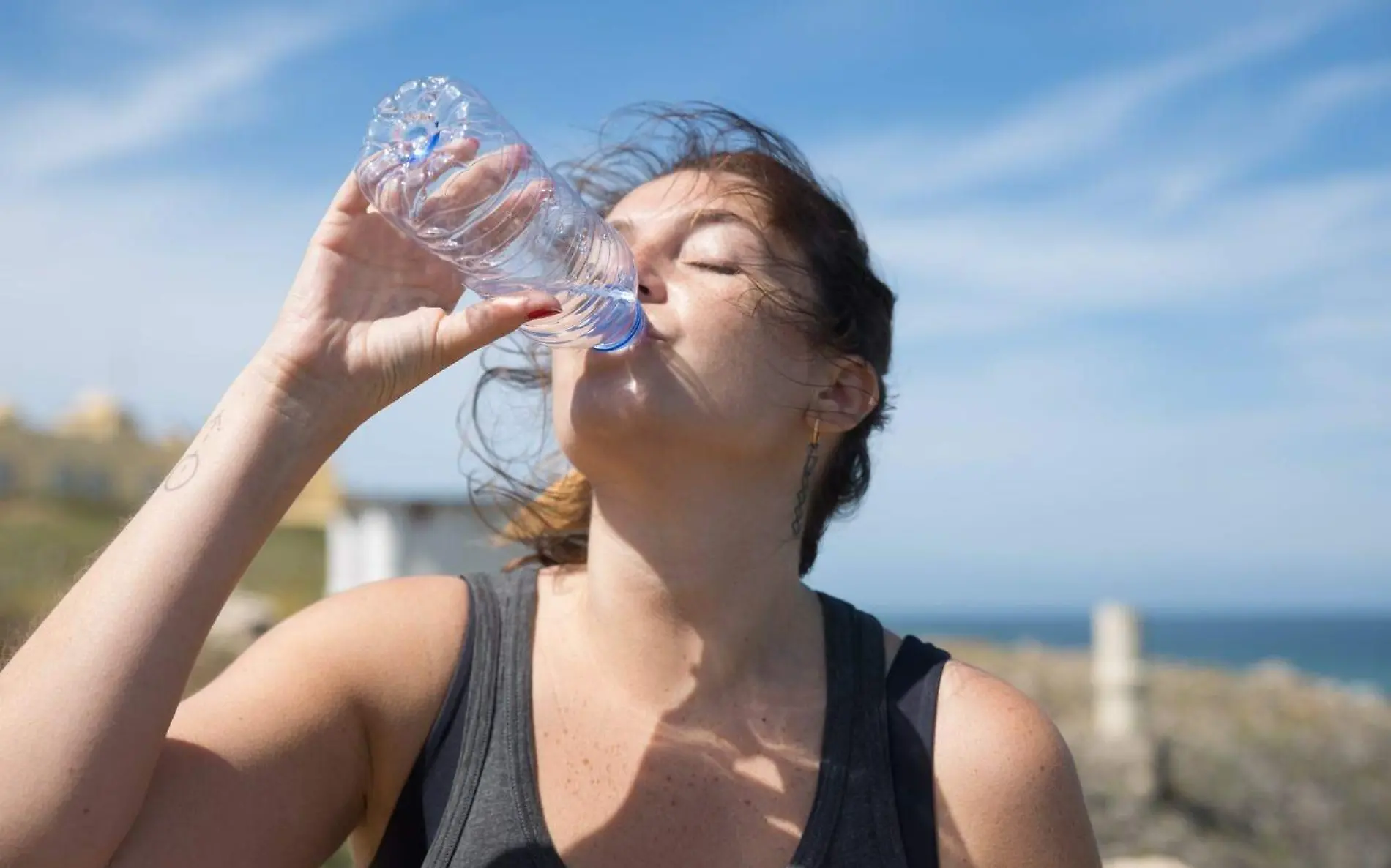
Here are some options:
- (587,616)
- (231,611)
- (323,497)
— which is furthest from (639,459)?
(323,497)

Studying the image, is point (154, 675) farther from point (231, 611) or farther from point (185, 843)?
point (231, 611)

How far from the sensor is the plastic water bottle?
2.30 metres

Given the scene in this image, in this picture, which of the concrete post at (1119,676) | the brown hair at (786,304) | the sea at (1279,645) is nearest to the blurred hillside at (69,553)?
the concrete post at (1119,676)

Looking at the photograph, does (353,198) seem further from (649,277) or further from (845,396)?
(845,396)

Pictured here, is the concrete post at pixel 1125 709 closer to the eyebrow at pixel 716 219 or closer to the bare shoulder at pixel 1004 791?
the bare shoulder at pixel 1004 791

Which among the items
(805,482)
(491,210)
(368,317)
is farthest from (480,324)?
(805,482)

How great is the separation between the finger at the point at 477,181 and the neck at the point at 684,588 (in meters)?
0.58

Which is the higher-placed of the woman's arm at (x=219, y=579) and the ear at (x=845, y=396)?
the ear at (x=845, y=396)

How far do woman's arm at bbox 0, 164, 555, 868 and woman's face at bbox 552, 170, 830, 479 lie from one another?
0.63 ft

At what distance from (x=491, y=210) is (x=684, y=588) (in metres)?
0.78

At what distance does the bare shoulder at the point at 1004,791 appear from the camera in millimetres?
2223

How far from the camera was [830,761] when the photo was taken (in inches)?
90.7

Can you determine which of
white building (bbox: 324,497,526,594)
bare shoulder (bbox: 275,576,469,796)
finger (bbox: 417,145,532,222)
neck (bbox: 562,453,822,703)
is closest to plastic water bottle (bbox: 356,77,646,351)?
finger (bbox: 417,145,532,222)

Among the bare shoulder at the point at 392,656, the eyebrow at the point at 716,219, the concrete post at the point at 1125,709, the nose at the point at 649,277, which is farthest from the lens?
the concrete post at the point at 1125,709
